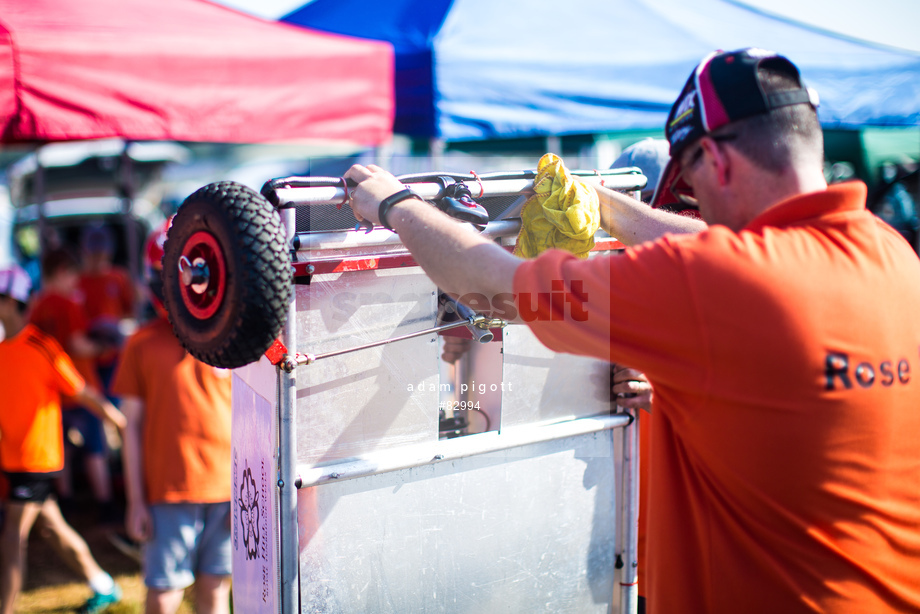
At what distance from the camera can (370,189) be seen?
147 cm

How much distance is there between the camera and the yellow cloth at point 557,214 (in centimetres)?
164

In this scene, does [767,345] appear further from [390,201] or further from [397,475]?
[397,475]

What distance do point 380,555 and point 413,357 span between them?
0.51m

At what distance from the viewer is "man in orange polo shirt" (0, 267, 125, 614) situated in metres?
3.38

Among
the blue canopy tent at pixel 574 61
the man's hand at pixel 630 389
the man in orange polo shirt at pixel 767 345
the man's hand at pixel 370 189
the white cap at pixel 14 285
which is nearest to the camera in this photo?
the man in orange polo shirt at pixel 767 345

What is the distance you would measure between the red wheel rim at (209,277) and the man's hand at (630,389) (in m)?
1.23

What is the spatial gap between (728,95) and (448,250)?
1.87 feet

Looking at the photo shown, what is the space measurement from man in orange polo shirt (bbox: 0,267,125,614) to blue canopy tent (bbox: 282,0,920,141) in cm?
232

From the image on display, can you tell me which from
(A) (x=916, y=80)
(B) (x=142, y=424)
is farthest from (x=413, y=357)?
(A) (x=916, y=80)

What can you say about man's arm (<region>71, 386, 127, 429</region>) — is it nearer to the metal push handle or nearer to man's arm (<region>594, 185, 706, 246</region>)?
the metal push handle

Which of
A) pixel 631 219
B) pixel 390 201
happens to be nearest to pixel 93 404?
pixel 390 201

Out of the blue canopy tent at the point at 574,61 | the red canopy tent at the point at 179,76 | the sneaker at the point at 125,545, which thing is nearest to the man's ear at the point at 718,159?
the red canopy tent at the point at 179,76

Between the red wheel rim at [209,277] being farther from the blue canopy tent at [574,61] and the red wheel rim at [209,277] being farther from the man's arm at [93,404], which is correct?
the blue canopy tent at [574,61]

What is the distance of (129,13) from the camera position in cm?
352
